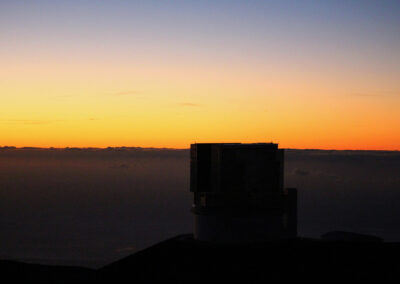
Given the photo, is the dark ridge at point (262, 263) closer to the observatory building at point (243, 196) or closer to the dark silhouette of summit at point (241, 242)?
the dark silhouette of summit at point (241, 242)

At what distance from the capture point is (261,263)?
17.3 m

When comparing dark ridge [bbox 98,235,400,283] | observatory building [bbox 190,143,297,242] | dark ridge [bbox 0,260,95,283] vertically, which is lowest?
dark ridge [bbox 0,260,95,283]

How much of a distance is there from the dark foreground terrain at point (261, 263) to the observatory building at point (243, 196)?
1.75 feet

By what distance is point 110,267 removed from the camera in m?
19.6

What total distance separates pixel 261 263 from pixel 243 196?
2824mm

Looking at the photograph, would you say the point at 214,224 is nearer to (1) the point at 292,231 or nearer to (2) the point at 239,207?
(2) the point at 239,207

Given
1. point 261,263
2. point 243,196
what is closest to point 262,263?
point 261,263

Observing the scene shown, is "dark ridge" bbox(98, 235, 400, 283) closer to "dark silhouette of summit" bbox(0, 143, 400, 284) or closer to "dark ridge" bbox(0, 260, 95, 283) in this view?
"dark silhouette of summit" bbox(0, 143, 400, 284)

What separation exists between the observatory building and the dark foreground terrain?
1.75ft

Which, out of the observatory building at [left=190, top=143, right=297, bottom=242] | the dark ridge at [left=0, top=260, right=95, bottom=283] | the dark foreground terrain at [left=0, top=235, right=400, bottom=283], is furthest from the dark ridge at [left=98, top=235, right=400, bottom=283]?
the dark ridge at [left=0, top=260, right=95, bottom=283]

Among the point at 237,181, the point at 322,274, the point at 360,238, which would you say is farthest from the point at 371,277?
the point at 360,238

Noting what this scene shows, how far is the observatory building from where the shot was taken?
1903 centimetres

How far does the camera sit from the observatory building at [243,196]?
62.4ft

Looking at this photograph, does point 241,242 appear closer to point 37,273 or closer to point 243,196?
point 243,196
